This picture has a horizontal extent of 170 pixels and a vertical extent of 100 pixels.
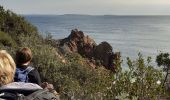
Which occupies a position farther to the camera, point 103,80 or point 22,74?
point 103,80

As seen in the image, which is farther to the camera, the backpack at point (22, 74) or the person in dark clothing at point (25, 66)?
the person in dark clothing at point (25, 66)

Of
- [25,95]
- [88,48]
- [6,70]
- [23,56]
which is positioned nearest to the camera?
[25,95]

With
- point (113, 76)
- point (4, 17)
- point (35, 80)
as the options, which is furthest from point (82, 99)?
point (4, 17)

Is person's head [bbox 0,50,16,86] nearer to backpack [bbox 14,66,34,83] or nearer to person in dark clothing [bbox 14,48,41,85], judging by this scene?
backpack [bbox 14,66,34,83]

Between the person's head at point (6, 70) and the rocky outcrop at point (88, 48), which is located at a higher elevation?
the person's head at point (6, 70)

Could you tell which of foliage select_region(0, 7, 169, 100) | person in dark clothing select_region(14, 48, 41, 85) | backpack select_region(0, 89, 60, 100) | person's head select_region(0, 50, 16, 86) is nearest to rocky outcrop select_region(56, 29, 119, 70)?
foliage select_region(0, 7, 169, 100)

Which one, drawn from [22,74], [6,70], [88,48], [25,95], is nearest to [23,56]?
[22,74]

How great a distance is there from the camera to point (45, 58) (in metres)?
19.2

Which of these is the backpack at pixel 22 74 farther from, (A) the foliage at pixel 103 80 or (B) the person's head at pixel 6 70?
(A) the foliage at pixel 103 80

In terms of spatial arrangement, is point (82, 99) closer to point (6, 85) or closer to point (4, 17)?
point (6, 85)

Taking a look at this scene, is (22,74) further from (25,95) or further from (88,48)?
(88,48)

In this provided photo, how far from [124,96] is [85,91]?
3.09 metres

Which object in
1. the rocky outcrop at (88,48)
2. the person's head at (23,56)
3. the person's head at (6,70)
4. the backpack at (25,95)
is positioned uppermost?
the person's head at (6,70)

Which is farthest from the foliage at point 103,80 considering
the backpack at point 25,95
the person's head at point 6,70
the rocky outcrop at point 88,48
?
the rocky outcrop at point 88,48
